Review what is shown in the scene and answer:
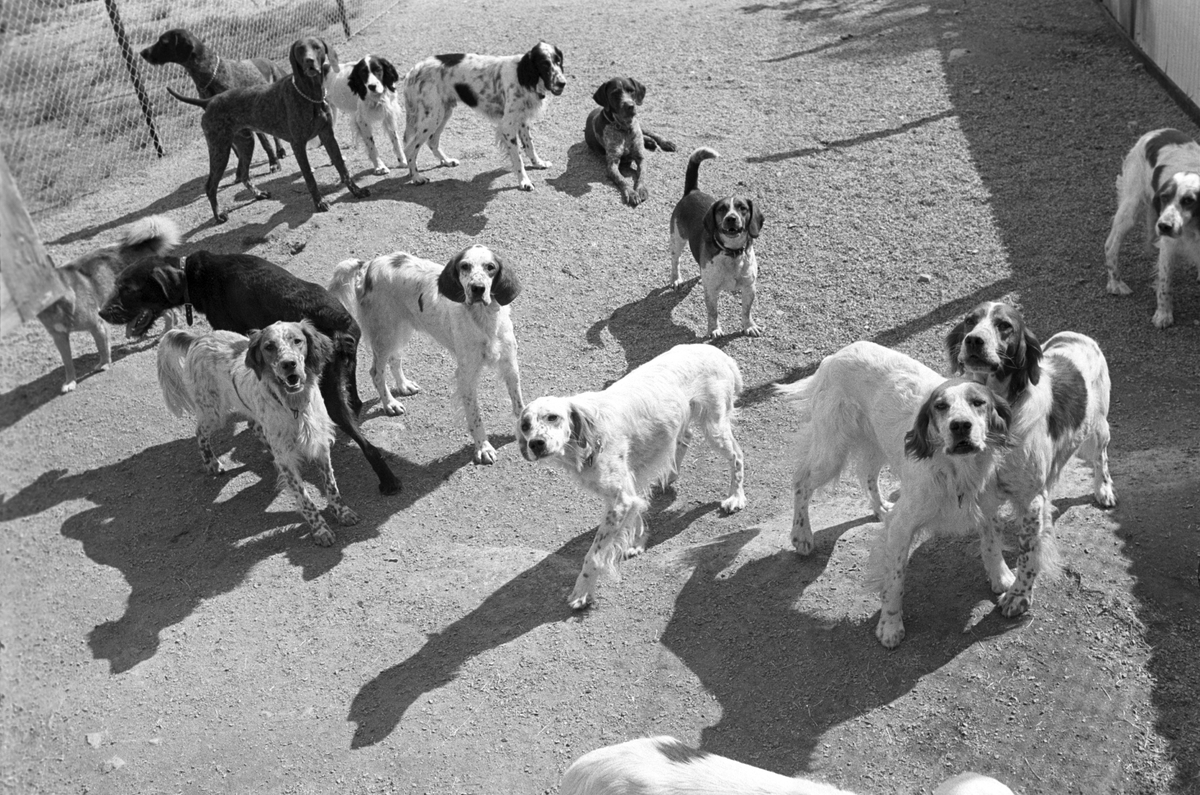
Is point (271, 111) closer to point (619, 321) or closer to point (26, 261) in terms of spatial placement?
point (619, 321)

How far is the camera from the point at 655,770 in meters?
3.51

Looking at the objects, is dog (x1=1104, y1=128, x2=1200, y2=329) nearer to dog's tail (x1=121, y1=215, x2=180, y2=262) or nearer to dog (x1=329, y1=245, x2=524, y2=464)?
dog (x1=329, y1=245, x2=524, y2=464)

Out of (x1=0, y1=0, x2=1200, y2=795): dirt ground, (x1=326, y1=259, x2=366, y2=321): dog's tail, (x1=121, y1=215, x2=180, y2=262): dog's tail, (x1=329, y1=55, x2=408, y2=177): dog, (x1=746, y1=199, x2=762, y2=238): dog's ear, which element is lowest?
(x1=0, y1=0, x2=1200, y2=795): dirt ground

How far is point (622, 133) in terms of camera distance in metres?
10.8

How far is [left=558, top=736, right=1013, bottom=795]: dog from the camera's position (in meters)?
3.42

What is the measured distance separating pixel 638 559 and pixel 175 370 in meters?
3.66

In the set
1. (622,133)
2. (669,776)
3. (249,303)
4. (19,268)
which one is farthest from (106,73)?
(19,268)

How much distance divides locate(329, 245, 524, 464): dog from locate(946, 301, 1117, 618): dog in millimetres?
3350

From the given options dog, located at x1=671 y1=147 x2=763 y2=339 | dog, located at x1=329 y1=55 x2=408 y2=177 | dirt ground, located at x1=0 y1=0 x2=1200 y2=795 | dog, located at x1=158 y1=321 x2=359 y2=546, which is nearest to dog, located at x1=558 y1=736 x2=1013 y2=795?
dirt ground, located at x1=0 y1=0 x2=1200 y2=795

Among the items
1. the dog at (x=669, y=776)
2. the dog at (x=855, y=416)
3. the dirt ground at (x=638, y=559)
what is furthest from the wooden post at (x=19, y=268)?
the dog at (x=855, y=416)

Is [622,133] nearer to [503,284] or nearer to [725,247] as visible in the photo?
[725,247]

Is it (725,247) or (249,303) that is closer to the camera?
(249,303)

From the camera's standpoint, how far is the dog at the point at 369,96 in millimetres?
10930

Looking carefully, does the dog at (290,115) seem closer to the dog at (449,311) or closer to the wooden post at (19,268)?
the dog at (449,311)
